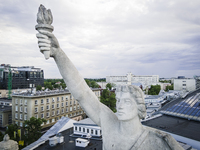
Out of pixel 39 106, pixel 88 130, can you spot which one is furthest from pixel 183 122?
Answer: pixel 39 106

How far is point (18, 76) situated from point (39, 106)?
4974cm

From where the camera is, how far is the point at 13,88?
73812mm

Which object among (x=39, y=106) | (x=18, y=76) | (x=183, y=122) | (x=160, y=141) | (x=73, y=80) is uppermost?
(x=18, y=76)

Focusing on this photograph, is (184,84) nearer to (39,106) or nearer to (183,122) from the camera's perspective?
(183,122)

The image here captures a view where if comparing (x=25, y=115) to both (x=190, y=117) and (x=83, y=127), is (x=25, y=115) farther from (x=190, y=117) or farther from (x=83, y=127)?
(x=190, y=117)

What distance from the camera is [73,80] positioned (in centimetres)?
335

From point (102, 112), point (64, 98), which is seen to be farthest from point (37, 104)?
point (102, 112)

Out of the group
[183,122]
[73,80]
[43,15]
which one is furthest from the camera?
[183,122]

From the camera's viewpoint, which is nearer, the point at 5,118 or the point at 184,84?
the point at 5,118

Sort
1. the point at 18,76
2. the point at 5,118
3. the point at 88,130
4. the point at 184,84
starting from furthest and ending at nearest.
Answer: the point at 184,84, the point at 18,76, the point at 5,118, the point at 88,130

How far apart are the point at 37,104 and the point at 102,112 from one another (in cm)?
3366

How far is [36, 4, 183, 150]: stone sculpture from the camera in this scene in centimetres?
305

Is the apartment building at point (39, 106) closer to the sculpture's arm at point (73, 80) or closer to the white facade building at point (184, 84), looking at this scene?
the sculpture's arm at point (73, 80)

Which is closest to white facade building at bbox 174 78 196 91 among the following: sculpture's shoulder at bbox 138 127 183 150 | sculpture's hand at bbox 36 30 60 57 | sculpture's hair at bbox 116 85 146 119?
sculpture's shoulder at bbox 138 127 183 150
